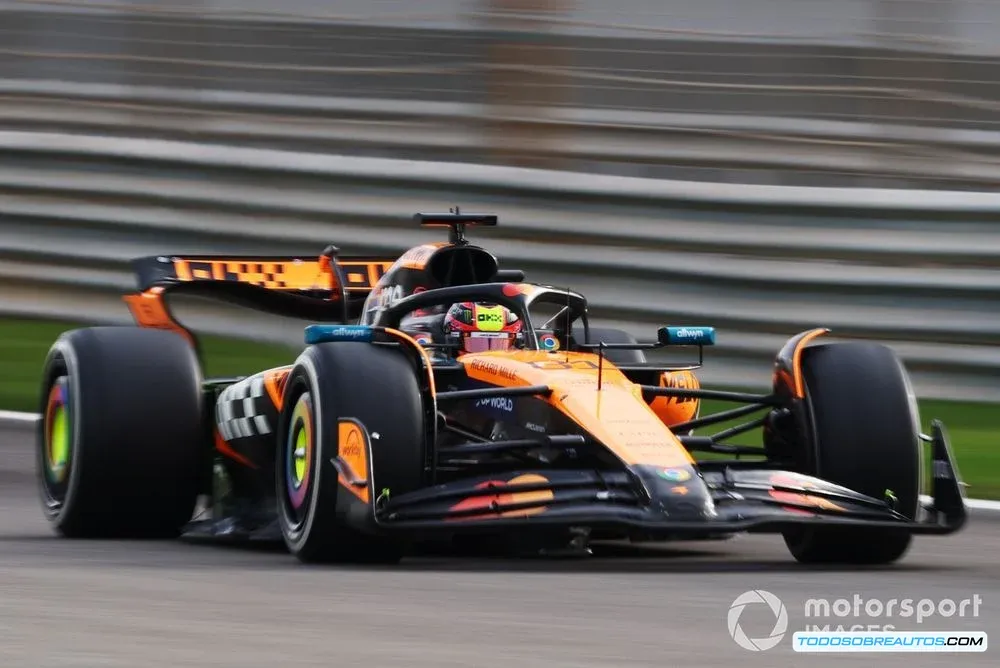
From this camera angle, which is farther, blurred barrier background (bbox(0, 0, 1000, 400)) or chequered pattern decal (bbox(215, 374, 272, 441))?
blurred barrier background (bbox(0, 0, 1000, 400))

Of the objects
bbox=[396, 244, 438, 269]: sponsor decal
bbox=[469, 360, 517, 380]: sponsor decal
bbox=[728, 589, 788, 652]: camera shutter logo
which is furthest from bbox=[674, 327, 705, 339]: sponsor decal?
bbox=[728, 589, 788, 652]: camera shutter logo

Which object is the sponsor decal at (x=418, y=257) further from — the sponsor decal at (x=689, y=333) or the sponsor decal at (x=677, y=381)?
the sponsor decal at (x=689, y=333)

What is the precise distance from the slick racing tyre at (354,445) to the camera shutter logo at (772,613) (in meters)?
1.31

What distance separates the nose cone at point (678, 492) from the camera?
268 inches

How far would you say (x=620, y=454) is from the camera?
278 inches

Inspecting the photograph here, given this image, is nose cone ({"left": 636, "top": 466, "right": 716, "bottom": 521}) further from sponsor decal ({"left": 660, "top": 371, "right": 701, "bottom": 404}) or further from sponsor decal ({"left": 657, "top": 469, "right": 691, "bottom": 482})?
sponsor decal ({"left": 660, "top": 371, "right": 701, "bottom": 404})

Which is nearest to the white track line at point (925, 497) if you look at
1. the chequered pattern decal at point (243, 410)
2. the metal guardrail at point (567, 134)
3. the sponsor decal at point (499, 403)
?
the chequered pattern decal at point (243, 410)

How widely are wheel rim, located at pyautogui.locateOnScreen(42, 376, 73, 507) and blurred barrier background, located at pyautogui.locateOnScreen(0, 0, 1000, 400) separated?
4112 millimetres

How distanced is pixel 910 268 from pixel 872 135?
0.89 m

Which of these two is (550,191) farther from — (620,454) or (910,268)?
(620,454)

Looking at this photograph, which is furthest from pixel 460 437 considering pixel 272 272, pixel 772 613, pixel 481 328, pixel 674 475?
pixel 772 613

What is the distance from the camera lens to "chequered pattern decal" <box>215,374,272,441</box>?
323 inches

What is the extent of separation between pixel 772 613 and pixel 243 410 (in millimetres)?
3025

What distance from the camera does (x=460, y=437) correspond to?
8078 millimetres
